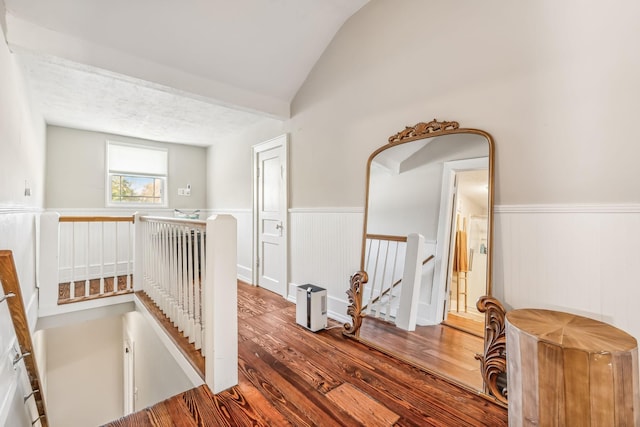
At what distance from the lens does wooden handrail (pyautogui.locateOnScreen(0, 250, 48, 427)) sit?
4.33 ft

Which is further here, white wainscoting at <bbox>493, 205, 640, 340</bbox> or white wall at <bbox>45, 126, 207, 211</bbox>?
white wall at <bbox>45, 126, 207, 211</bbox>

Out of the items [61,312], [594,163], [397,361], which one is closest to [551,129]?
[594,163]

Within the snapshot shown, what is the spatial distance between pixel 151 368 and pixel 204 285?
1.99 meters

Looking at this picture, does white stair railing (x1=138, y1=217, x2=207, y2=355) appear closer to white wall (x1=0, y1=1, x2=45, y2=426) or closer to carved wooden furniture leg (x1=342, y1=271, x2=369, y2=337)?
white wall (x1=0, y1=1, x2=45, y2=426)

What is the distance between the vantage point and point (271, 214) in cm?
377

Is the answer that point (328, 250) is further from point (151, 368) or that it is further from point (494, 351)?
point (151, 368)

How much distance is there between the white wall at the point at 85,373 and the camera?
416 cm

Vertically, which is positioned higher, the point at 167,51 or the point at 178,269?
the point at 167,51

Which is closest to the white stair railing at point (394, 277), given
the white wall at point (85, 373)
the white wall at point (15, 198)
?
the white wall at point (15, 198)

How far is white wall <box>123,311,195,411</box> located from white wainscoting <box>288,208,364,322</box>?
1.37m

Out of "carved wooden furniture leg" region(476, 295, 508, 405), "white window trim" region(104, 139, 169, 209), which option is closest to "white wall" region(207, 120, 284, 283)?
"white window trim" region(104, 139, 169, 209)

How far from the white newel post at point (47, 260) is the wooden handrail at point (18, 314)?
149cm

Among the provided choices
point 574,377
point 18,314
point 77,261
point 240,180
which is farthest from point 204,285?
point 77,261

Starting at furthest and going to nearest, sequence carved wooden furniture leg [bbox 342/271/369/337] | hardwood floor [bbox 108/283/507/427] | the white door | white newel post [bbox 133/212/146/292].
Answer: the white door → white newel post [bbox 133/212/146/292] → carved wooden furniture leg [bbox 342/271/369/337] → hardwood floor [bbox 108/283/507/427]
